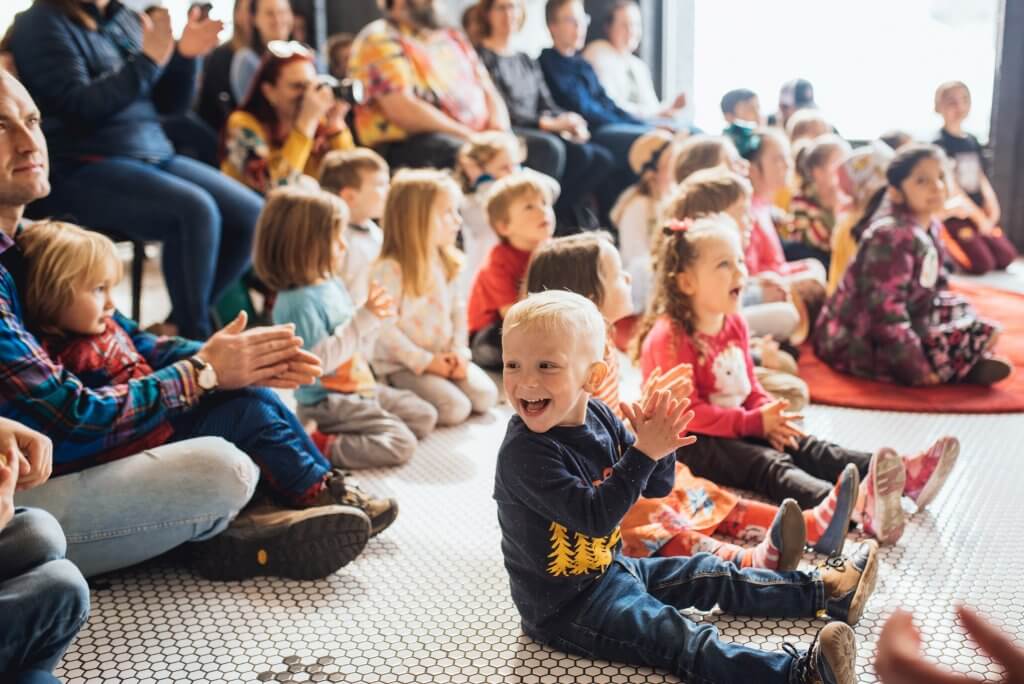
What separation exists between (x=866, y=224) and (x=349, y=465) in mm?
1849

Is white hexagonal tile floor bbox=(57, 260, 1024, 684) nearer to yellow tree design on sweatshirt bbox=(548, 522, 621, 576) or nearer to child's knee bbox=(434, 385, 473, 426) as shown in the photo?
yellow tree design on sweatshirt bbox=(548, 522, 621, 576)

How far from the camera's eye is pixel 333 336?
7.39 ft

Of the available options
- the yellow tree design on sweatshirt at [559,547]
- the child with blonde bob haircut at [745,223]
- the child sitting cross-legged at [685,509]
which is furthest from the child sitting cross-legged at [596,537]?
the child with blonde bob haircut at [745,223]

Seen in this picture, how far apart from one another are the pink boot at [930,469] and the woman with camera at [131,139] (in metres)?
2.00

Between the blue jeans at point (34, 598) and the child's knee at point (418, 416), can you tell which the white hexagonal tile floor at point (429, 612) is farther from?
the child's knee at point (418, 416)

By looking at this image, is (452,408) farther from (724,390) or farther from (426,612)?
(426,612)

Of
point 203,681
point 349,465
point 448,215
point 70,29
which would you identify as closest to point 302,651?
point 203,681

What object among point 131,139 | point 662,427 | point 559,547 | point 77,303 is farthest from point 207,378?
point 131,139

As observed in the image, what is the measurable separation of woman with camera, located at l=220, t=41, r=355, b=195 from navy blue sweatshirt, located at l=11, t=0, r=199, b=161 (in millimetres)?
471

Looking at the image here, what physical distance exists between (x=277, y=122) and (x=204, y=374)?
73.5 inches

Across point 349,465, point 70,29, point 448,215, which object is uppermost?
point 70,29

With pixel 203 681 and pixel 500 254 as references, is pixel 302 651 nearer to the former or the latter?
pixel 203 681

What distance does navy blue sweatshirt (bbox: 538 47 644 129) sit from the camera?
4.51m

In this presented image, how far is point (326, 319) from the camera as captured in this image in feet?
7.61
